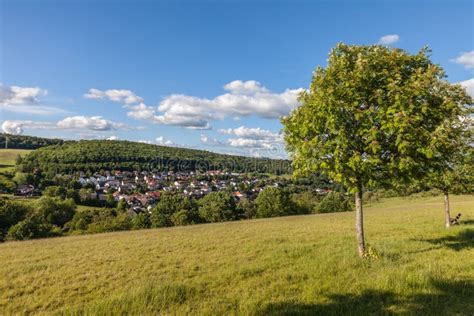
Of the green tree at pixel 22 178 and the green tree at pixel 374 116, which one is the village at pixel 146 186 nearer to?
the green tree at pixel 22 178

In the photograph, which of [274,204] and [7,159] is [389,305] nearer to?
[274,204]

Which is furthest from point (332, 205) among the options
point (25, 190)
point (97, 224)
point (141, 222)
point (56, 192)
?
point (25, 190)

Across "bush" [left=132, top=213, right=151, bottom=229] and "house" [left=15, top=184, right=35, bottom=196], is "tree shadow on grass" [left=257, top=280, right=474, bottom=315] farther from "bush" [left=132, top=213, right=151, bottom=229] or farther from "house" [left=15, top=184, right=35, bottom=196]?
"house" [left=15, top=184, right=35, bottom=196]

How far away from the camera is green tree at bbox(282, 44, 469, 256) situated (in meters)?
8.70

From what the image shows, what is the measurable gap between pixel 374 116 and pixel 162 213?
57.6 meters

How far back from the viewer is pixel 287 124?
10570 millimetres

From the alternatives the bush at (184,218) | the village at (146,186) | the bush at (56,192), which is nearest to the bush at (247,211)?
the bush at (184,218)

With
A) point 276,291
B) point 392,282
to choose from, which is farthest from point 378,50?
point 276,291

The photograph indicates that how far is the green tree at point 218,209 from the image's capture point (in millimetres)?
63250

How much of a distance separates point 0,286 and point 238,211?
60649 mm

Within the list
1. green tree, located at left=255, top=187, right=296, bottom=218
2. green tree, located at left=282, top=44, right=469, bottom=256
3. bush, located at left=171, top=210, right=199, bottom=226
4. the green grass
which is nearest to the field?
bush, located at left=171, top=210, right=199, bottom=226

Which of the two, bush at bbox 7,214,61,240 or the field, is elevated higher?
the field

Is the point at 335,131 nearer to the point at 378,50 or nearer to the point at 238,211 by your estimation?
the point at 378,50

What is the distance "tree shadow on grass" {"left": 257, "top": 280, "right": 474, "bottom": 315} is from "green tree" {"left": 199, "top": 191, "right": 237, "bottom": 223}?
57.2m
